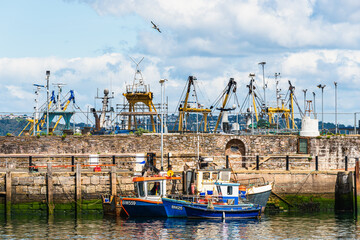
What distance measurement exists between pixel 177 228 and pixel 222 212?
4.56 meters

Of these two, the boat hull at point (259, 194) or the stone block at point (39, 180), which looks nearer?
the stone block at point (39, 180)

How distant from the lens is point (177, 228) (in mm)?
37219

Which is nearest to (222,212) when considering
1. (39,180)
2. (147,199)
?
(147,199)

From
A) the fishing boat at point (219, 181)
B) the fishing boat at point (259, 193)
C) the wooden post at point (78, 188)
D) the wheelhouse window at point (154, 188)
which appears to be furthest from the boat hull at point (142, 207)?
the fishing boat at point (259, 193)

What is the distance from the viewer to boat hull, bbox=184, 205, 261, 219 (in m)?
40.7

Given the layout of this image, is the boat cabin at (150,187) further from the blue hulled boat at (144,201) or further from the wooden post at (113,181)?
the wooden post at (113,181)

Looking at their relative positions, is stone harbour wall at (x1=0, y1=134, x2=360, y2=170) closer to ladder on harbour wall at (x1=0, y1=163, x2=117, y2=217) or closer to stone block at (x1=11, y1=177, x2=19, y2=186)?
stone block at (x1=11, y1=177, x2=19, y2=186)

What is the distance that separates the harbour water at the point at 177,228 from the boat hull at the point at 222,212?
582 mm

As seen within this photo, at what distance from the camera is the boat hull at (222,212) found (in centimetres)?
4066

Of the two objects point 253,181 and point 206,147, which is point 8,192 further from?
point 206,147

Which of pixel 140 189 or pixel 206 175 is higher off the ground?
pixel 206 175

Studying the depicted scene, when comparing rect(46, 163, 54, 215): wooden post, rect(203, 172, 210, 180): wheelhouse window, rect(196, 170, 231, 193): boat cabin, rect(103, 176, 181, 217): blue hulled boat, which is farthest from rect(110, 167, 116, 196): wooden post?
rect(203, 172, 210, 180): wheelhouse window

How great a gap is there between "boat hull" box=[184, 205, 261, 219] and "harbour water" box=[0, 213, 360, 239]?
0.58 meters

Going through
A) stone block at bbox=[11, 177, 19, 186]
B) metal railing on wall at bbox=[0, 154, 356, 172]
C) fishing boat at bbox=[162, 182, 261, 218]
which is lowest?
fishing boat at bbox=[162, 182, 261, 218]
